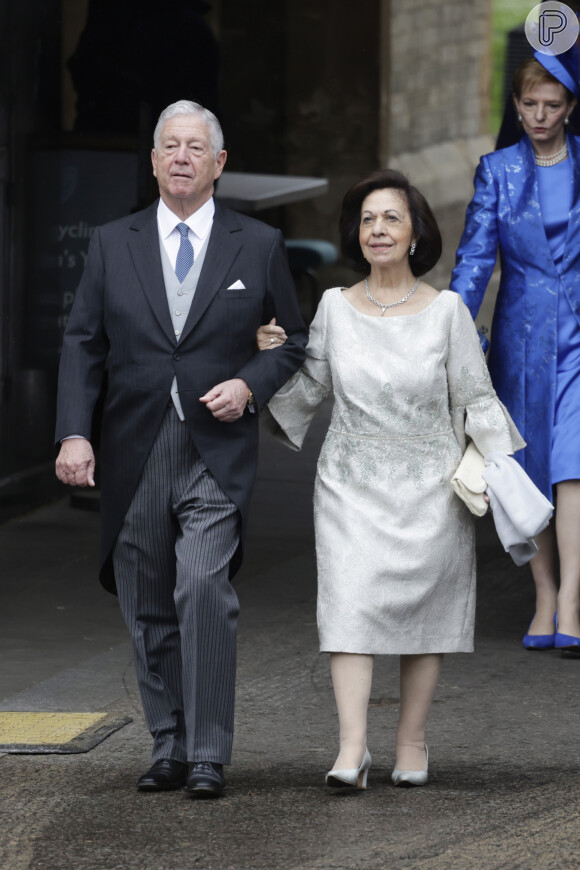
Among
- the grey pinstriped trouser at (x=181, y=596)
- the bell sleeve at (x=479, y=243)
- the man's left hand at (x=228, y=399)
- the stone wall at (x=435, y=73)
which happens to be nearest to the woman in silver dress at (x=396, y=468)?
the man's left hand at (x=228, y=399)

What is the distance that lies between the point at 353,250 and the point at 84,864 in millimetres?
1776

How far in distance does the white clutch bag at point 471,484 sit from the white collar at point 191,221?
91cm

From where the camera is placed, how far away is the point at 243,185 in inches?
507

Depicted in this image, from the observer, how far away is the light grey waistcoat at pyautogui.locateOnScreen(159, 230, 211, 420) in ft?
15.9

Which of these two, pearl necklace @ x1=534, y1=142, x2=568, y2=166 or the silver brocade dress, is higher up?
pearl necklace @ x1=534, y1=142, x2=568, y2=166

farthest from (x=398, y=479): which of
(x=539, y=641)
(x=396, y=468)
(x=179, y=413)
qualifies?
(x=539, y=641)

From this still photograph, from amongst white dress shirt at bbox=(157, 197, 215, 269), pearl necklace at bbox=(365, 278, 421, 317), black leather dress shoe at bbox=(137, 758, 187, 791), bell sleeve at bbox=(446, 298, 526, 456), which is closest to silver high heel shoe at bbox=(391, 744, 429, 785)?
black leather dress shoe at bbox=(137, 758, 187, 791)

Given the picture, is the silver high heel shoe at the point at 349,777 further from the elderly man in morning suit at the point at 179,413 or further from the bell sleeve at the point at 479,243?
the bell sleeve at the point at 479,243

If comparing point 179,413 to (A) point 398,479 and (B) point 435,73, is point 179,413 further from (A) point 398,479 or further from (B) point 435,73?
(B) point 435,73

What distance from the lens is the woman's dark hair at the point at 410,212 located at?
4.95 meters

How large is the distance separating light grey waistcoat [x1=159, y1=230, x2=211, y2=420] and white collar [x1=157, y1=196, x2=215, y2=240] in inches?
1.0

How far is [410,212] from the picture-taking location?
496 cm

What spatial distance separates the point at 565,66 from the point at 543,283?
737mm

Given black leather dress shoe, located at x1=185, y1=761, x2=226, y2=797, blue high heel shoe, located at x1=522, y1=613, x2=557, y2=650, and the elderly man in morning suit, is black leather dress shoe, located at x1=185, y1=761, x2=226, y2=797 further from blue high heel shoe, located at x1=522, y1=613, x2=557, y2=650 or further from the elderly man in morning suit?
blue high heel shoe, located at x1=522, y1=613, x2=557, y2=650
